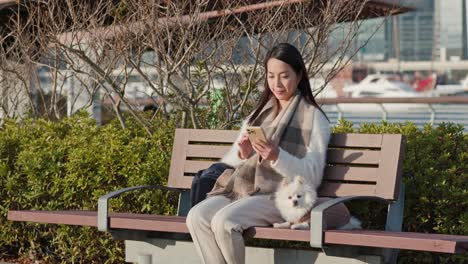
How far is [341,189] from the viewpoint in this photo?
588 cm

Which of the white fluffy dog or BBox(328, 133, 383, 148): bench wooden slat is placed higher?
BBox(328, 133, 383, 148): bench wooden slat

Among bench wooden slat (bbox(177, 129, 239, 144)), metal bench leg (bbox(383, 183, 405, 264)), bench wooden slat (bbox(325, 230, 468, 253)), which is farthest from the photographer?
bench wooden slat (bbox(177, 129, 239, 144))

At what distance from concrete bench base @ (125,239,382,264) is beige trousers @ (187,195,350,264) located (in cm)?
18

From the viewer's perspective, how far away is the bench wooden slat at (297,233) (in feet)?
16.3

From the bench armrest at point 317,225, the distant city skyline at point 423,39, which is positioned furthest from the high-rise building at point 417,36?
the bench armrest at point 317,225

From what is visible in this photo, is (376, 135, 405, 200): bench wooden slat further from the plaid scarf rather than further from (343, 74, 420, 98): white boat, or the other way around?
(343, 74, 420, 98): white boat

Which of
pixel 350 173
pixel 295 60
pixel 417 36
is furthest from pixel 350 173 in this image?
pixel 417 36

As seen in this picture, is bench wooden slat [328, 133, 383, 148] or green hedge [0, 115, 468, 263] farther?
green hedge [0, 115, 468, 263]

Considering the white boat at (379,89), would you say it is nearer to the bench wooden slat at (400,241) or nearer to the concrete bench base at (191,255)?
the concrete bench base at (191,255)

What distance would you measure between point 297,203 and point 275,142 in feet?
1.35

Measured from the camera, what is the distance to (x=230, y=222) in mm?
5496

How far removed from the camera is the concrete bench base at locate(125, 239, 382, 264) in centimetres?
553

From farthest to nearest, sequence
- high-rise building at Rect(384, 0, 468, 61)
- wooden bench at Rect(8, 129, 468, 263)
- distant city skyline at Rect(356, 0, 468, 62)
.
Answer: high-rise building at Rect(384, 0, 468, 61)
distant city skyline at Rect(356, 0, 468, 62)
wooden bench at Rect(8, 129, 468, 263)

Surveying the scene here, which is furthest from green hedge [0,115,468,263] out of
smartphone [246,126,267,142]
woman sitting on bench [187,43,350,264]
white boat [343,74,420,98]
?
white boat [343,74,420,98]
